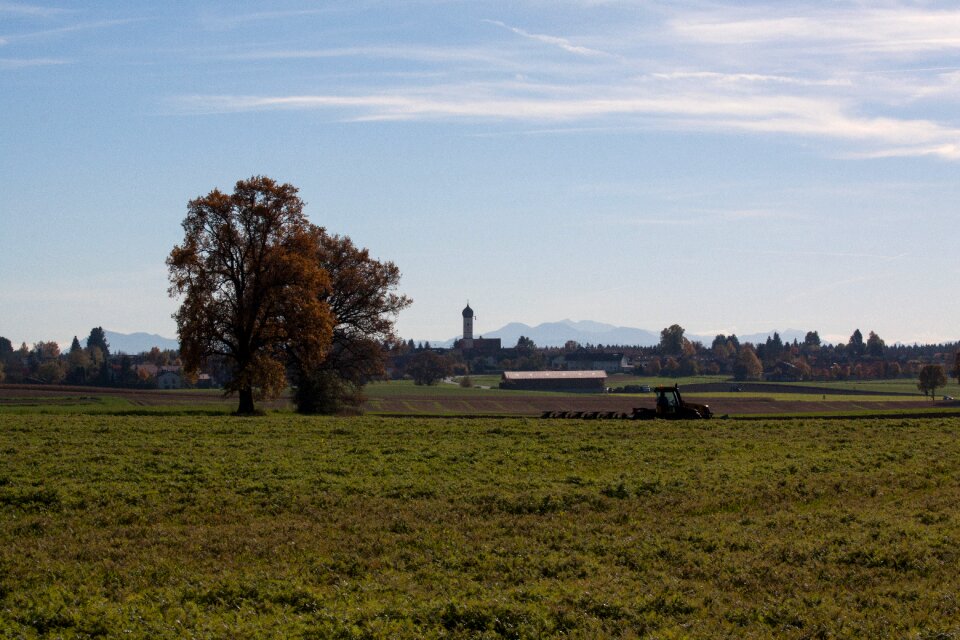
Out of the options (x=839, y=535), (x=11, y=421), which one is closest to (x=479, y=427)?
(x=11, y=421)

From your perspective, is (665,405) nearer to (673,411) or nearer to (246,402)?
(673,411)

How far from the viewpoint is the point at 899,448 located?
38125mm

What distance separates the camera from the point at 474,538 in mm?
23000

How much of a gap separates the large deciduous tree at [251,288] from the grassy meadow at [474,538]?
52.8ft

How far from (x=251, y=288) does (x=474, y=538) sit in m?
36.2

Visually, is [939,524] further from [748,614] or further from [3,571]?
[3,571]

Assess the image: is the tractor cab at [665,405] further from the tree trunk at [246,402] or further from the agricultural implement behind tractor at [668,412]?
the tree trunk at [246,402]

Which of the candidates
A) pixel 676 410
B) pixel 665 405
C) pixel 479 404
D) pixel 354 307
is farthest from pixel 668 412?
pixel 479 404

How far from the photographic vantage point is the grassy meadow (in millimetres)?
17234

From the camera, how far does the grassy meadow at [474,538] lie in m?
17.2

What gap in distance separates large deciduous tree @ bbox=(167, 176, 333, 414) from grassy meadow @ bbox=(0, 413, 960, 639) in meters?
16.1

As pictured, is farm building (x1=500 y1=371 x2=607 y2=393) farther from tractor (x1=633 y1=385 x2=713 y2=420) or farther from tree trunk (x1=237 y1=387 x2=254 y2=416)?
tractor (x1=633 y1=385 x2=713 y2=420)

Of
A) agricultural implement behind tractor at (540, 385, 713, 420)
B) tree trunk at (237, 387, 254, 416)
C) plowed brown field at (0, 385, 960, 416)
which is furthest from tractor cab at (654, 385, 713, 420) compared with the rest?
plowed brown field at (0, 385, 960, 416)

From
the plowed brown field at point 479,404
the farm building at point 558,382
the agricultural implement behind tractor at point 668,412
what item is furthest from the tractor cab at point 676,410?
the farm building at point 558,382
